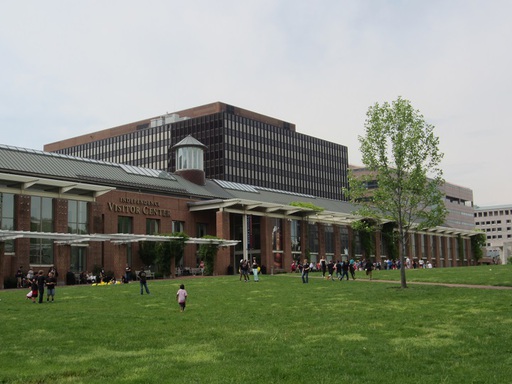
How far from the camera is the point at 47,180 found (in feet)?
162

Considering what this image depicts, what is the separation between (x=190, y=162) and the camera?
75.0 meters

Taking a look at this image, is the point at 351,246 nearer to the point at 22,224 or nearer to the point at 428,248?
the point at 428,248

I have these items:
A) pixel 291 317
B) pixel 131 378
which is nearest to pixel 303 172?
pixel 291 317

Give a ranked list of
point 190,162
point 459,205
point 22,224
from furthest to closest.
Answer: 1. point 459,205
2. point 190,162
3. point 22,224

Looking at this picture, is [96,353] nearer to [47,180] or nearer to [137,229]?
[47,180]

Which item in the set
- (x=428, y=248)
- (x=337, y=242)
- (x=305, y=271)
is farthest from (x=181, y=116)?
(x=305, y=271)

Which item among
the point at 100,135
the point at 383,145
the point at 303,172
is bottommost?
the point at 383,145

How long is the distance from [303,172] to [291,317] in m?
130

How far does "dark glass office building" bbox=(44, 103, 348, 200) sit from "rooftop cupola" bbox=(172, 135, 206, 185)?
51.8m

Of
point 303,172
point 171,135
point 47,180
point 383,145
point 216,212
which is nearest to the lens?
point 383,145

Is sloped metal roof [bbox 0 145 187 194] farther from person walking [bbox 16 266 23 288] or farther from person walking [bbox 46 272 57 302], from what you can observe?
person walking [bbox 46 272 57 302]

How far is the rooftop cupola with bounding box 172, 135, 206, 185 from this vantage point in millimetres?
74062

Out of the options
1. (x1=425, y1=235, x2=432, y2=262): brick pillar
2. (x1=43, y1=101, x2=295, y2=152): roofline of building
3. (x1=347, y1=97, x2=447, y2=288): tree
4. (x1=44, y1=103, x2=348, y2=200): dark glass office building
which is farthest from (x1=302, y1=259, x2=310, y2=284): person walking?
(x1=43, y1=101, x2=295, y2=152): roofline of building

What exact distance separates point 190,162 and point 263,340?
194ft
